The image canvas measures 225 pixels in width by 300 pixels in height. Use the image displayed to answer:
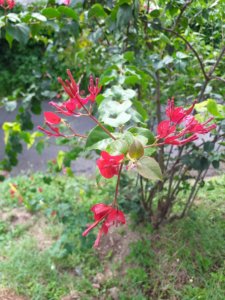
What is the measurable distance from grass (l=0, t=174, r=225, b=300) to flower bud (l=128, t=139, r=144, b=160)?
128cm

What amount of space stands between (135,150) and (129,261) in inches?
57.6

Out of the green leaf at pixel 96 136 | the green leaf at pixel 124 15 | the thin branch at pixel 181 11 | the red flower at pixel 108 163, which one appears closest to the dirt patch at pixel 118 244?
the thin branch at pixel 181 11

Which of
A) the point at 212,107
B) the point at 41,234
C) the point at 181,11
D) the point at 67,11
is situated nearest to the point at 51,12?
the point at 67,11

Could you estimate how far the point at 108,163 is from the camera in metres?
0.56

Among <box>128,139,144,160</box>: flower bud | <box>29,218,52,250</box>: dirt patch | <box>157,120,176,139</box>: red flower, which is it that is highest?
<box>157,120,176,139</box>: red flower

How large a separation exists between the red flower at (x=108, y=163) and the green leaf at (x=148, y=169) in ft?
0.12

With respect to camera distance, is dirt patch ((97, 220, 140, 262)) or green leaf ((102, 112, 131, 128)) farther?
dirt patch ((97, 220, 140, 262))

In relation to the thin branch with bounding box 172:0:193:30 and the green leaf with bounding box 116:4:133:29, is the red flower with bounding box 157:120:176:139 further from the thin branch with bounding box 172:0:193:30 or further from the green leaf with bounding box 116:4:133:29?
the thin branch with bounding box 172:0:193:30

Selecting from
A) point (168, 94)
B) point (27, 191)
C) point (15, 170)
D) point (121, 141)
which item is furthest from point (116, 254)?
point (15, 170)

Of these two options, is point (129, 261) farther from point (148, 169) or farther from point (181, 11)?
point (148, 169)

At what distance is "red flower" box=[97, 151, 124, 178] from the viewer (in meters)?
0.55

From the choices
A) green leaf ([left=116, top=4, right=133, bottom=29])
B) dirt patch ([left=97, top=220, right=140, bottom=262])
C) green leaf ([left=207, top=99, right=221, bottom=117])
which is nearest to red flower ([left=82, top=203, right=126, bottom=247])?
green leaf ([left=207, top=99, right=221, bottom=117])

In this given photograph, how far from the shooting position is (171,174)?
1.78 m

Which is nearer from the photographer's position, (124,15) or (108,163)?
(108,163)
